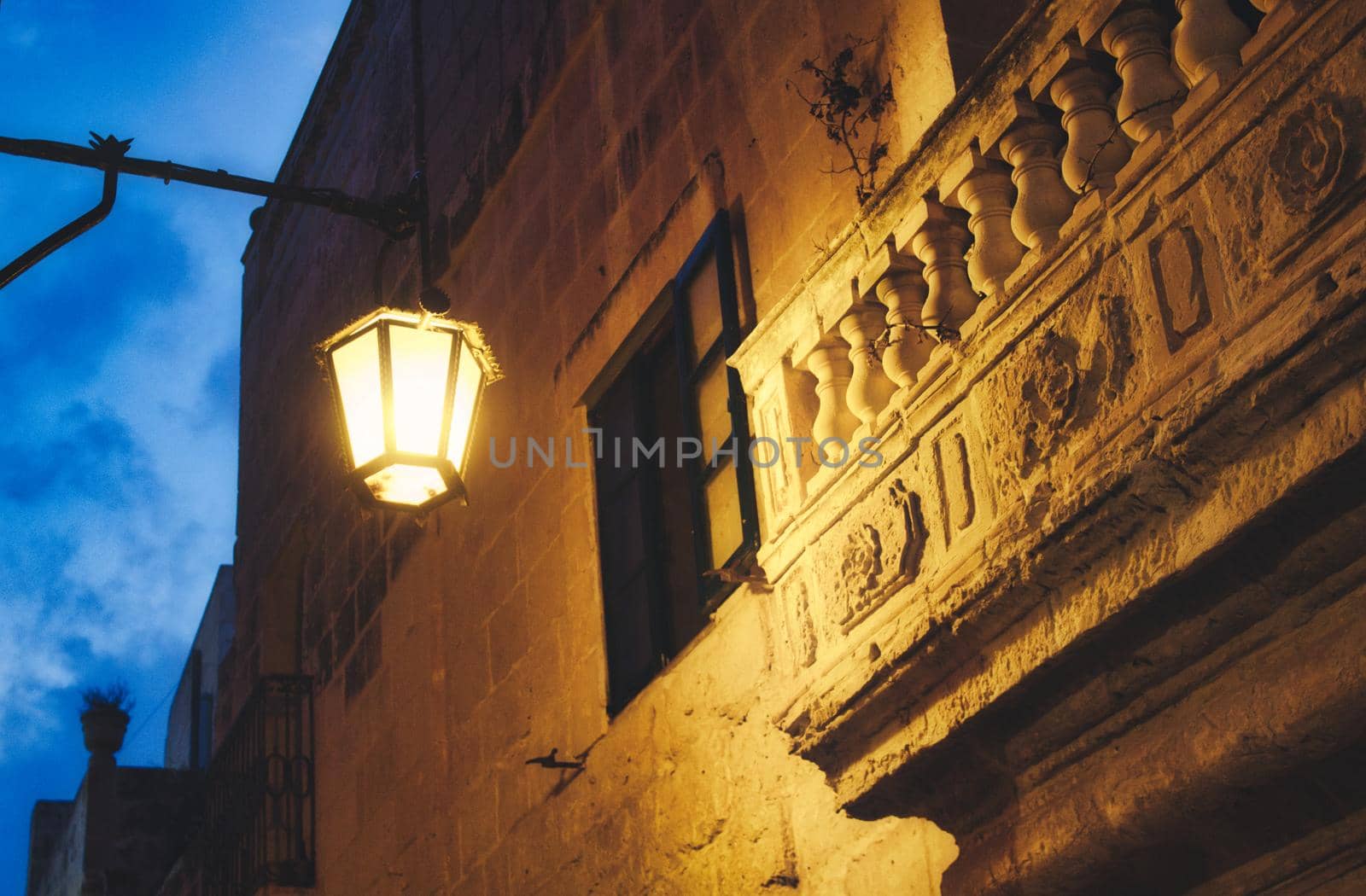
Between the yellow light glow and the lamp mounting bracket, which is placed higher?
the lamp mounting bracket

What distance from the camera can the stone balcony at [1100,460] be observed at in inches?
116

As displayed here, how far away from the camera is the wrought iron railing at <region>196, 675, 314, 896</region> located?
8.96 meters

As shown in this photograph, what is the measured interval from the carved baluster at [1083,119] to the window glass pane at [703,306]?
2.22 m

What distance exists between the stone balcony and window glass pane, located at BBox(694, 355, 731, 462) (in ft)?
4.09

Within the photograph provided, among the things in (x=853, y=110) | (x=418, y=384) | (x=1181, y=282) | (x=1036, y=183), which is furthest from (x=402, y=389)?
(x=1181, y=282)

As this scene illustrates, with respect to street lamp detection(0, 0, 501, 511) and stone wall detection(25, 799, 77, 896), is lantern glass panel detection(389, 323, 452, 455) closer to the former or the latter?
street lamp detection(0, 0, 501, 511)

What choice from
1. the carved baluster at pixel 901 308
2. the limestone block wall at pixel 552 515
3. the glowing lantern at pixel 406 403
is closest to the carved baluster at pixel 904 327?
the carved baluster at pixel 901 308

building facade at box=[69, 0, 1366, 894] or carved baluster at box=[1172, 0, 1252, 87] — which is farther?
carved baluster at box=[1172, 0, 1252, 87]

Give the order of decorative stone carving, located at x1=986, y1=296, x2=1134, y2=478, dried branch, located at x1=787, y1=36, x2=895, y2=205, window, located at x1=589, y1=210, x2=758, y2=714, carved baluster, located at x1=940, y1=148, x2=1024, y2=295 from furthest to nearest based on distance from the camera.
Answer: window, located at x1=589, y1=210, x2=758, y2=714, dried branch, located at x1=787, y1=36, x2=895, y2=205, carved baluster, located at x1=940, y1=148, x2=1024, y2=295, decorative stone carving, located at x1=986, y1=296, x2=1134, y2=478

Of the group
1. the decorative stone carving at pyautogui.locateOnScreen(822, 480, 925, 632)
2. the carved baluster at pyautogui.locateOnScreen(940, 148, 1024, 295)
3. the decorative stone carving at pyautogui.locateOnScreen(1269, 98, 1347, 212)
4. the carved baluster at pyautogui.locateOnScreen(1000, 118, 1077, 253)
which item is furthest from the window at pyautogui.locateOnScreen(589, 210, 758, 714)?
the decorative stone carving at pyautogui.locateOnScreen(1269, 98, 1347, 212)

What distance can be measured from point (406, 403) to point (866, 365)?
5.95 feet

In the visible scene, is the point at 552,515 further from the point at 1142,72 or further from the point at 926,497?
the point at 1142,72

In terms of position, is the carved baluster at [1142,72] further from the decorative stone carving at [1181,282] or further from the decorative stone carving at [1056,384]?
the decorative stone carving at [1056,384]

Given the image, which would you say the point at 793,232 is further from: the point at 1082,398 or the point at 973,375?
the point at 1082,398
